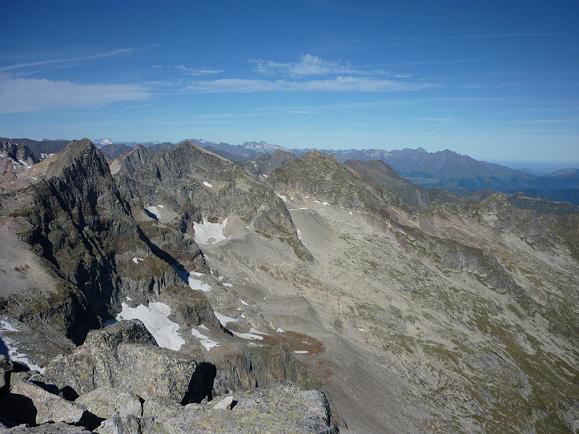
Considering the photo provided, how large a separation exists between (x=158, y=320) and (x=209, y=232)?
8817 cm

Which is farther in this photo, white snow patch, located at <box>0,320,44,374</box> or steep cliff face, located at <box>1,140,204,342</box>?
steep cliff face, located at <box>1,140,204,342</box>

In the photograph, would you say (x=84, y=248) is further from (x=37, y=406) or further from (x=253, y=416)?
(x=253, y=416)

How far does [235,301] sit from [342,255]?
71905 mm

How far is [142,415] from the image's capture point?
18.8m

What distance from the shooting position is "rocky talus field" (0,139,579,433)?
1977 cm

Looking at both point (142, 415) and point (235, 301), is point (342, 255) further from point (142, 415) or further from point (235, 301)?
point (142, 415)

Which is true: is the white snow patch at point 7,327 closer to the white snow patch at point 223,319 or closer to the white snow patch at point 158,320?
the white snow patch at point 158,320

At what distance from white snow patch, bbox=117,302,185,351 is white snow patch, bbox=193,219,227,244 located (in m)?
68.8

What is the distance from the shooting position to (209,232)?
183875 mm

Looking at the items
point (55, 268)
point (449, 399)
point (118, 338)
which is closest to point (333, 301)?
point (449, 399)

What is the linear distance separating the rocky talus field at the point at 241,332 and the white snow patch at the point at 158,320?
473mm

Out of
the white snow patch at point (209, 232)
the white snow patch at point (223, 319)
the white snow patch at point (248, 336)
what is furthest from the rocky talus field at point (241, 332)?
the white snow patch at point (223, 319)

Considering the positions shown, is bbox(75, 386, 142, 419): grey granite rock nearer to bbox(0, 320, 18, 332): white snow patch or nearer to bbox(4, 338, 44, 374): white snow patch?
bbox(4, 338, 44, 374): white snow patch

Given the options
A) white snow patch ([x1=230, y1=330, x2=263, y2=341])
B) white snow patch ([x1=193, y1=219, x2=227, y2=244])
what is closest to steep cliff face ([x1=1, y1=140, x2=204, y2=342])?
white snow patch ([x1=230, y1=330, x2=263, y2=341])
